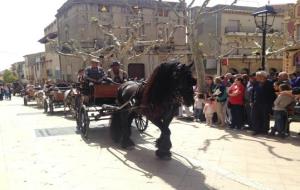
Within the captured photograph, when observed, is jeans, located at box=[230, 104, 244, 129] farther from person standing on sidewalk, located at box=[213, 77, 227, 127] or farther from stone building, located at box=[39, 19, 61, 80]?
stone building, located at box=[39, 19, 61, 80]

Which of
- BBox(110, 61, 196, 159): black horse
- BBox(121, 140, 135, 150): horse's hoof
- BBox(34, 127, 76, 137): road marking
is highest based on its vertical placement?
BBox(110, 61, 196, 159): black horse

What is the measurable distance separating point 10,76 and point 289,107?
2986 inches

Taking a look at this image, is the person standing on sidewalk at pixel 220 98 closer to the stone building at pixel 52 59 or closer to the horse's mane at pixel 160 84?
the horse's mane at pixel 160 84

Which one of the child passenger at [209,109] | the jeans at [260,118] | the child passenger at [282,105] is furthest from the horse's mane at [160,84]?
the child passenger at [209,109]

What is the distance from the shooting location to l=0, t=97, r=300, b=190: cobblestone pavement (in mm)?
5559

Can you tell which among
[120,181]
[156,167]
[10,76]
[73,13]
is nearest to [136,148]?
[156,167]

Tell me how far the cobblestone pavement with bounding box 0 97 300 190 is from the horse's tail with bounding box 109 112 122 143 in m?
0.27

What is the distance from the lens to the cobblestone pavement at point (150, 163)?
5559mm

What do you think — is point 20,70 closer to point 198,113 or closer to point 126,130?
point 198,113

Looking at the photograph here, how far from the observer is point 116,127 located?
27.9 ft

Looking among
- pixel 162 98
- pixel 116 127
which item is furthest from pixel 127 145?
pixel 162 98

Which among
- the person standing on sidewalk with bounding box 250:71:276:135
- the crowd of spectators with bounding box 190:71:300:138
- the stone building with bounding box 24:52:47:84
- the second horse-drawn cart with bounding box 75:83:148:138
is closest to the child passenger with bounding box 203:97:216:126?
the crowd of spectators with bounding box 190:71:300:138

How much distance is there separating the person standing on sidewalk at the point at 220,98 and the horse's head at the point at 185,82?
4091 millimetres

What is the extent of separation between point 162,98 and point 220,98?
155 inches
